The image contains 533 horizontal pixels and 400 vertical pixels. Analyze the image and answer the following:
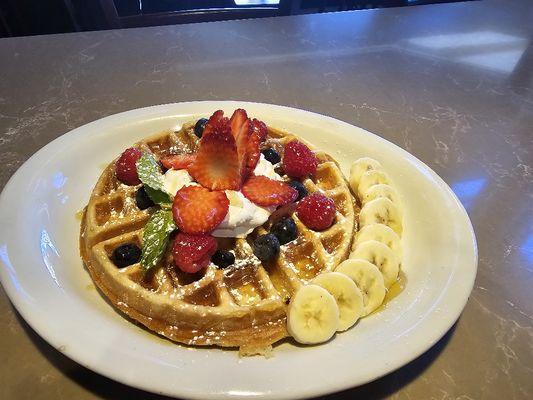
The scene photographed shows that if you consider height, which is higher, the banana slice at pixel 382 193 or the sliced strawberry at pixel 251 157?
the sliced strawberry at pixel 251 157

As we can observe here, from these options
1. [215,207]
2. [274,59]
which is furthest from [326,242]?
[274,59]

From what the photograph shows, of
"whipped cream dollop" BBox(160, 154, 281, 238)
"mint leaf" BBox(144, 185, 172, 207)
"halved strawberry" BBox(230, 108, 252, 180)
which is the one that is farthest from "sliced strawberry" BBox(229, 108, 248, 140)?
"mint leaf" BBox(144, 185, 172, 207)

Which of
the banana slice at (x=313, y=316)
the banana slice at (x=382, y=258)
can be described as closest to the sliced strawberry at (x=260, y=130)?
the banana slice at (x=382, y=258)

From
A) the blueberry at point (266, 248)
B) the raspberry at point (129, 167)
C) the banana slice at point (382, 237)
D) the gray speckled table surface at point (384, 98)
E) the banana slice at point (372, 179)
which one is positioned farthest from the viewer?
the banana slice at point (372, 179)

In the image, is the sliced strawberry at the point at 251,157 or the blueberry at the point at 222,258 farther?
Answer: the sliced strawberry at the point at 251,157

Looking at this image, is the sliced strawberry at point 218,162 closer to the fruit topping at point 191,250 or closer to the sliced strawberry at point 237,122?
the sliced strawberry at point 237,122

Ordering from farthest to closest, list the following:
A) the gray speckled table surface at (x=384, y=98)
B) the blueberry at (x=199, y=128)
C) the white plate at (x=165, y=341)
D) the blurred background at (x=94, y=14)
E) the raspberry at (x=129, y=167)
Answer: the blurred background at (x=94, y=14) < the blueberry at (x=199, y=128) < the raspberry at (x=129, y=167) < the gray speckled table surface at (x=384, y=98) < the white plate at (x=165, y=341)
